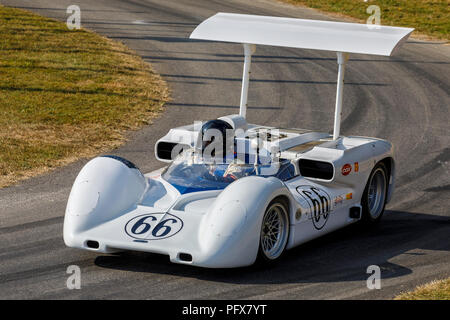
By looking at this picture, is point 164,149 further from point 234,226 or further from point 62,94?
point 62,94

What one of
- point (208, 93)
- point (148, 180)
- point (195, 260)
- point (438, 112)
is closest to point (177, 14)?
point (208, 93)

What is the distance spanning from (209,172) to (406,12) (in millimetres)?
19551

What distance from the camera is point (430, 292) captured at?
26.0ft

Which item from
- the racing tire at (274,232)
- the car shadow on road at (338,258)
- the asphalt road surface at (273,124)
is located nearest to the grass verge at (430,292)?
the asphalt road surface at (273,124)

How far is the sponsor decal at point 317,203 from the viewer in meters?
9.20

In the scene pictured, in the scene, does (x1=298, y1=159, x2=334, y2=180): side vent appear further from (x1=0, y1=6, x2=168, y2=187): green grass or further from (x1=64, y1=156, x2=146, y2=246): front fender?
Result: (x1=0, y1=6, x2=168, y2=187): green grass

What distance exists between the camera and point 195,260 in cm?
796

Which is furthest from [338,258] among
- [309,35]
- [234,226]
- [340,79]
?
[309,35]

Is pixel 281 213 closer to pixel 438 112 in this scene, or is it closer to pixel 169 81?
pixel 438 112

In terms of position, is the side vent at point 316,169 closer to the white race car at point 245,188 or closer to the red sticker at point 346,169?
the white race car at point 245,188

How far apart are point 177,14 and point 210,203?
1804cm

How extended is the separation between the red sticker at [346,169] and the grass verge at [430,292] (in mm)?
1992

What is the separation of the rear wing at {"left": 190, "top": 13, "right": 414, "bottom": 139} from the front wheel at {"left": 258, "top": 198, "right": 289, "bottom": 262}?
222cm

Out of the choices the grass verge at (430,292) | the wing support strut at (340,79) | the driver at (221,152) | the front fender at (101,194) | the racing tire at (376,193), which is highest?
the wing support strut at (340,79)
